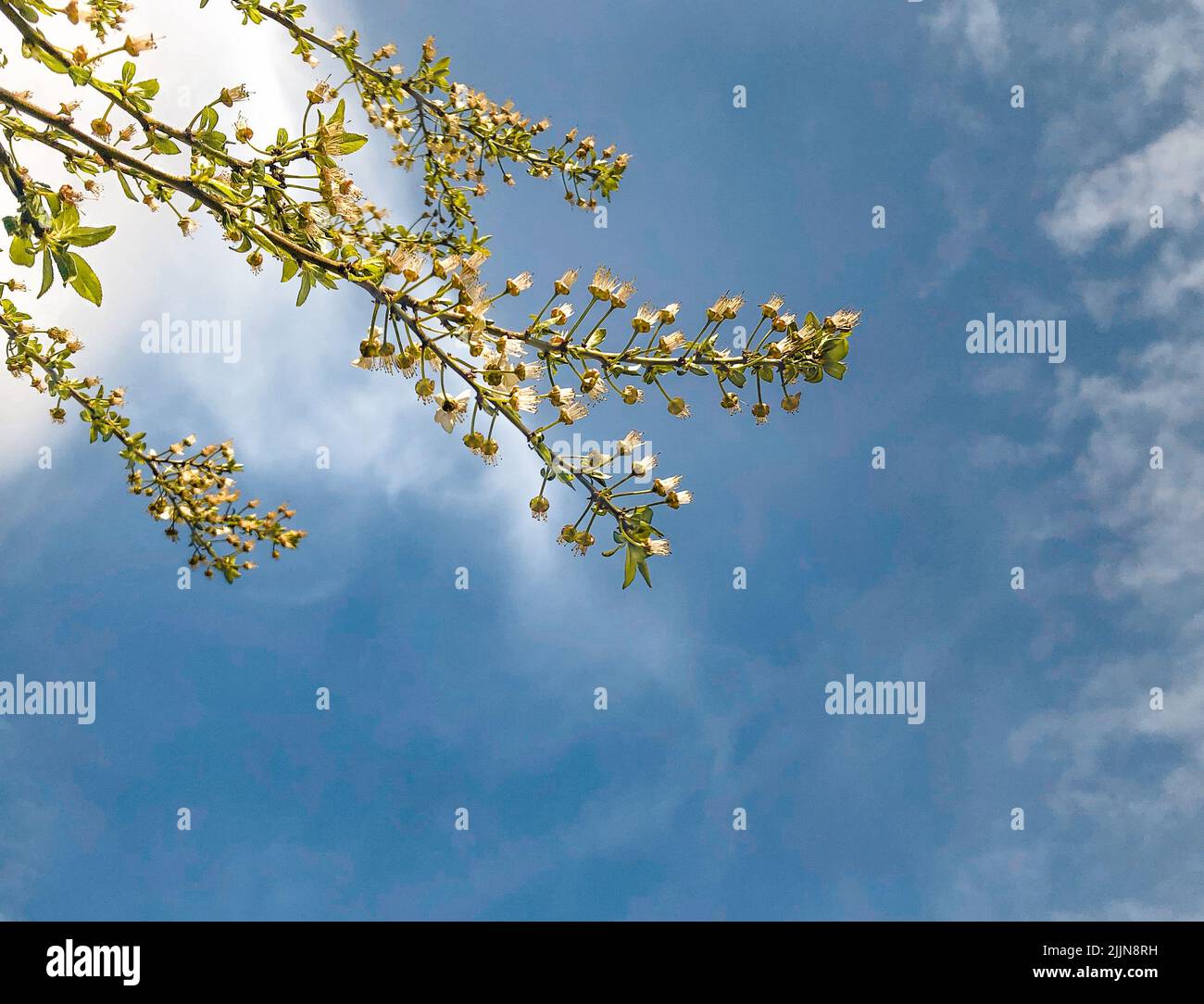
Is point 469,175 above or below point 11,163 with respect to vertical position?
above

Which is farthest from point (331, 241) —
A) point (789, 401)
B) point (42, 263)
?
point (789, 401)

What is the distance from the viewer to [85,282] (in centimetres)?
168

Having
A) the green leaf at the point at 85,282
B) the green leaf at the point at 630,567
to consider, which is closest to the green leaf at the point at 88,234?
the green leaf at the point at 85,282

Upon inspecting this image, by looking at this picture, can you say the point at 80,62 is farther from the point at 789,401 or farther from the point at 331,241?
the point at 789,401

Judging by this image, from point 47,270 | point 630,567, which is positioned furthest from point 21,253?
point 630,567

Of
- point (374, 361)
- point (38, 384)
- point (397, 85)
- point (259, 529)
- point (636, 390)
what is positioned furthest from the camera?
point (397, 85)

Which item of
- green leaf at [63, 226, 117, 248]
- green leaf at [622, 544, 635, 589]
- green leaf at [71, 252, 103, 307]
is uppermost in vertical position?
green leaf at [63, 226, 117, 248]

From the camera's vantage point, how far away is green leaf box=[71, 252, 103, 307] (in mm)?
1668

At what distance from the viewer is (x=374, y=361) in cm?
151

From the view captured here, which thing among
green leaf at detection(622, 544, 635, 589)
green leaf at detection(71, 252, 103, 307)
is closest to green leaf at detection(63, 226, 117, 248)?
green leaf at detection(71, 252, 103, 307)

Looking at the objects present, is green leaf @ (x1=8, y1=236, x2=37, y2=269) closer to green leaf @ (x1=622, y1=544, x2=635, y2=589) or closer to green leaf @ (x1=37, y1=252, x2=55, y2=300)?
green leaf @ (x1=37, y1=252, x2=55, y2=300)

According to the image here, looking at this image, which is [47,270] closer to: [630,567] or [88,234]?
[88,234]

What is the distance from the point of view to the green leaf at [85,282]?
167 cm

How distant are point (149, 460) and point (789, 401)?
2805 mm
